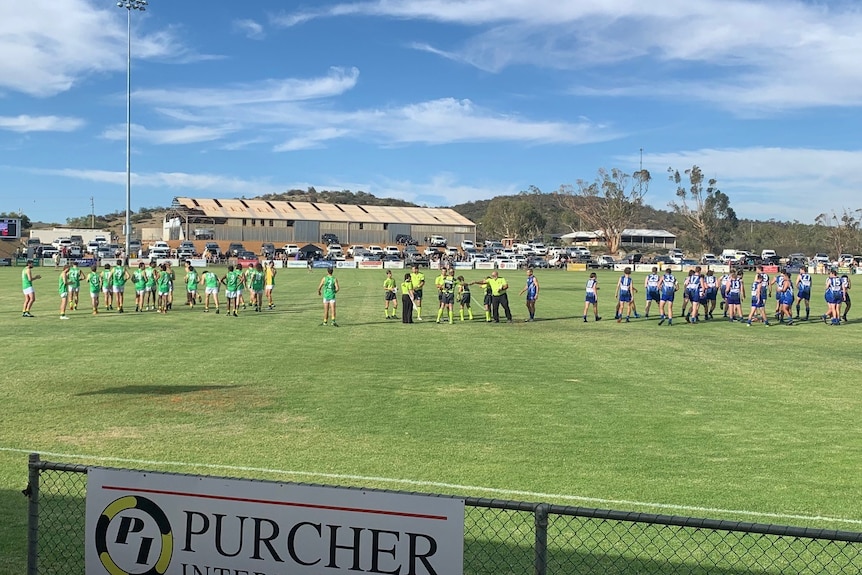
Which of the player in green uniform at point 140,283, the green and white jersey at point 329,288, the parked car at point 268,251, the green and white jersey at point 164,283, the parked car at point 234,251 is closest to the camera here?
the green and white jersey at point 329,288

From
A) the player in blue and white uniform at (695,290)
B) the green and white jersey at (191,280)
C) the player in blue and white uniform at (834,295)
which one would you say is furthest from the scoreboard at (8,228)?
the player in blue and white uniform at (834,295)

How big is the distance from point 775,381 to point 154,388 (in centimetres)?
1115

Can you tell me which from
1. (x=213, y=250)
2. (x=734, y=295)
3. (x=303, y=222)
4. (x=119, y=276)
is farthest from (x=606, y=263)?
(x=119, y=276)

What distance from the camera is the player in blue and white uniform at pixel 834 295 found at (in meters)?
26.1

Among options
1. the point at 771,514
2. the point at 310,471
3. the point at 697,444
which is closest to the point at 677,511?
the point at 771,514

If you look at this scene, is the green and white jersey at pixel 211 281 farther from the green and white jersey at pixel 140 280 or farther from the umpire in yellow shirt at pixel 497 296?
the umpire in yellow shirt at pixel 497 296

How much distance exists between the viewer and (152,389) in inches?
522

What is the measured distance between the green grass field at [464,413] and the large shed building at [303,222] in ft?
244

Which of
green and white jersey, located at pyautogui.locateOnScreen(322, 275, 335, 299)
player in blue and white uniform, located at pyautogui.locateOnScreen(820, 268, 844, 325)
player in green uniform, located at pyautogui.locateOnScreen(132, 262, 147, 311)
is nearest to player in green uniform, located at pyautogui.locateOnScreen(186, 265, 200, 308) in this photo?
player in green uniform, located at pyautogui.locateOnScreen(132, 262, 147, 311)

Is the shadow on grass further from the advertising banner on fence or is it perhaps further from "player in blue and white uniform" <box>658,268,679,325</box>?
"player in blue and white uniform" <box>658,268,679,325</box>

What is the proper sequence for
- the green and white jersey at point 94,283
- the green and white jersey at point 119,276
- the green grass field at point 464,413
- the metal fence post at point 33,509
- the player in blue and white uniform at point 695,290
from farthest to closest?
1. the green and white jersey at point 119,276
2. the green and white jersey at point 94,283
3. the player in blue and white uniform at point 695,290
4. the green grass field at point 464,413
5. the metal fence post at point 33,509

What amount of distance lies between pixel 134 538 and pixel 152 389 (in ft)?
29.6

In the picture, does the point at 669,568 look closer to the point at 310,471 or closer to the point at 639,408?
the point at 310,471

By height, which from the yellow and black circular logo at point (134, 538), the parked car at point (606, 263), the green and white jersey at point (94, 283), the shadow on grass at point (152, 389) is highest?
the parked car at point (606, 263)
